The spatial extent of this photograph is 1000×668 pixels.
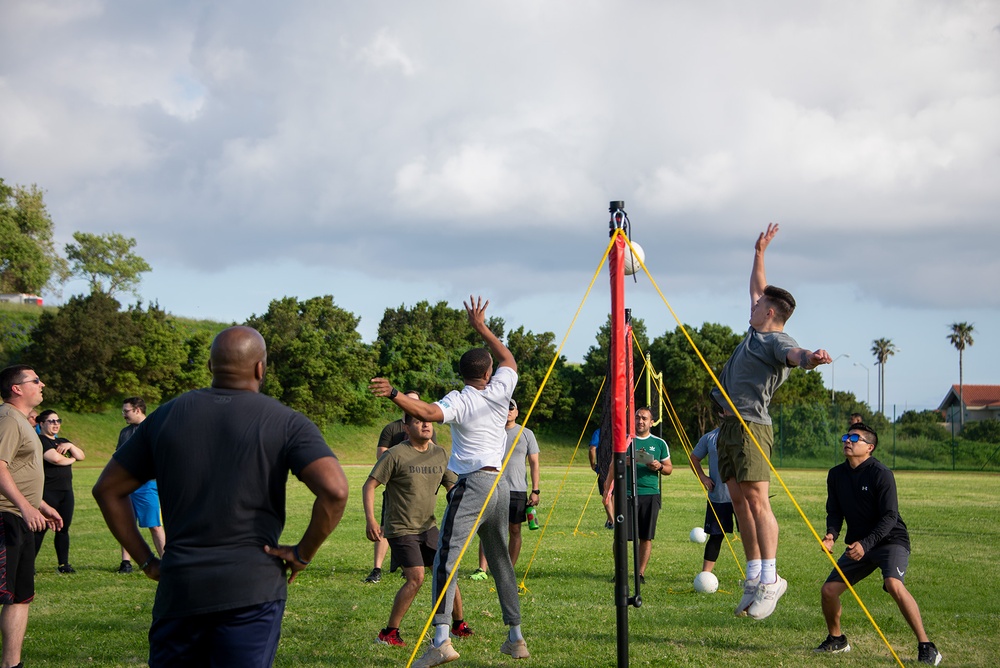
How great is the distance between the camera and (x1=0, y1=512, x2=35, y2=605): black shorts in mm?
6328

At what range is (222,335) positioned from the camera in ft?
13.0

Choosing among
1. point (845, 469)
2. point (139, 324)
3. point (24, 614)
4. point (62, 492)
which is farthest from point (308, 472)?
point (139, 324)

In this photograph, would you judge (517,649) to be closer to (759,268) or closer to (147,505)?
(759,268)

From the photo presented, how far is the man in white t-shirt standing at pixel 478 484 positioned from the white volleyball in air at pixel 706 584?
3776 mm

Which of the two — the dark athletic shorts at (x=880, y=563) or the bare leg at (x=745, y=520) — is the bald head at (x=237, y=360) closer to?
the bare leg at (x=745, y=520)

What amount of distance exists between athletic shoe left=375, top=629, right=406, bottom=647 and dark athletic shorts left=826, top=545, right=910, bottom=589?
3.66 m

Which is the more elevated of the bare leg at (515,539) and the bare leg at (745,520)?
the bare leg at (745,520)

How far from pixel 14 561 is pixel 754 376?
18.0 feet

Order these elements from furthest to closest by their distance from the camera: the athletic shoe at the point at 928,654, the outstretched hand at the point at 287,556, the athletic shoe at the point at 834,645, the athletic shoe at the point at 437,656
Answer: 1. the athletic shoe at the point at 834,645
2. the athletic shoe at the point at 928,654
3. the athletic shoe at the point at 437,656
4. the outstretched hand at the point at 287,556

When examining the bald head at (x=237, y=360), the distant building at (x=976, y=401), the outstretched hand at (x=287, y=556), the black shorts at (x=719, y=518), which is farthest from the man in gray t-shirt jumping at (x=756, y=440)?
the distant building at (x=976, y=401)

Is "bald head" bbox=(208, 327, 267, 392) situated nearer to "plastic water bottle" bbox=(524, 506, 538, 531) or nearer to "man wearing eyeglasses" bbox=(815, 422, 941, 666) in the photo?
"man wearing eyeglasses" bbox=(815, 422, 941, 666)

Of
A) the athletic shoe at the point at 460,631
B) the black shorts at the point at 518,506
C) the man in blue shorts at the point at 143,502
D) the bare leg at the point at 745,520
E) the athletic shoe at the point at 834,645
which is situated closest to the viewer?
the bare leg at the point at 745,520

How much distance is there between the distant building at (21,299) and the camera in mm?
64812

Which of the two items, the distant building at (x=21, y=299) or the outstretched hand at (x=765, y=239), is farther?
the distant building at (x=21, y=299)
